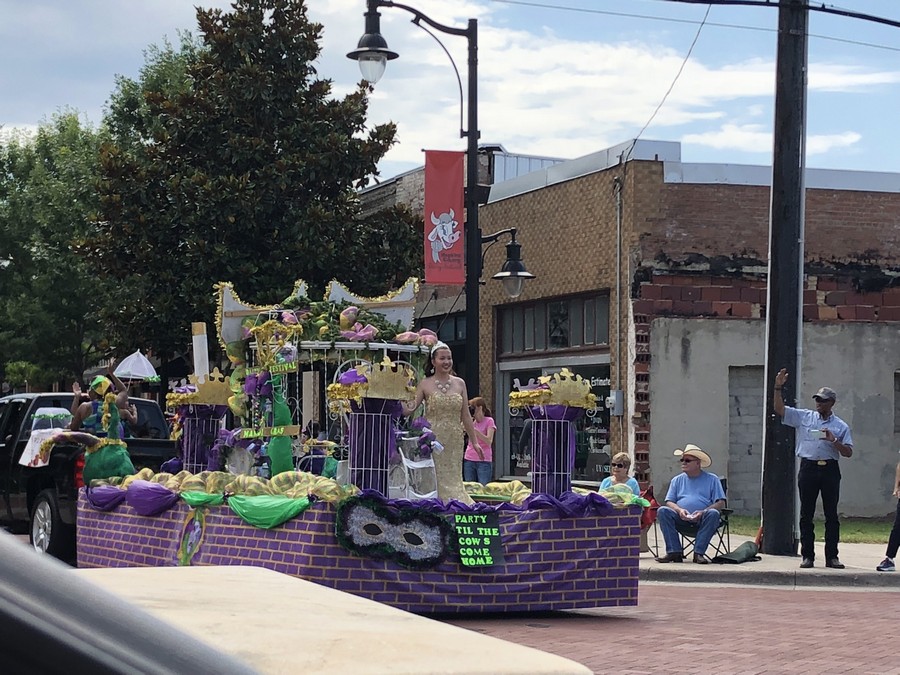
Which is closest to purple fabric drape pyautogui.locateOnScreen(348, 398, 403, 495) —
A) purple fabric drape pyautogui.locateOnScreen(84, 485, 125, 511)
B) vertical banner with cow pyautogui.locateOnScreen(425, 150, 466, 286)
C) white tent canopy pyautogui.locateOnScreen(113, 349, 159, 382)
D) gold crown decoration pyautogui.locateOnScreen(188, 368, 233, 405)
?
purple fabric drape pyautogui.locateOnScreen(84, 485, 125, 511)

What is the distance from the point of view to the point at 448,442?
1294 cm

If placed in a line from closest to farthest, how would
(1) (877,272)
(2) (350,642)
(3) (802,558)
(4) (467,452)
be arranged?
1. (2) (350,642)
2. (3) (802,558)
3. (4) (467,452)
4. (1) (877,272)

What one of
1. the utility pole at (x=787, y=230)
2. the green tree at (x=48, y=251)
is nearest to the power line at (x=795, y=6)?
the utility pole at (x=787, y=230)

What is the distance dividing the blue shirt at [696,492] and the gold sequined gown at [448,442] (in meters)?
4.61

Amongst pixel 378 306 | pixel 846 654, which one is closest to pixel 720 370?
pixel 378 306

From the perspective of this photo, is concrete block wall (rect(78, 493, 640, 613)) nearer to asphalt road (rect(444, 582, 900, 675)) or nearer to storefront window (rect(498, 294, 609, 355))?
asphalt road (rect(444, 582, 900, 675))

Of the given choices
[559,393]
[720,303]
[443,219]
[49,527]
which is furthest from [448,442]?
[720,303]

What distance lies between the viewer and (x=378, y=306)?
56.3ft

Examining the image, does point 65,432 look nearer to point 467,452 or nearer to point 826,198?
point 467,452

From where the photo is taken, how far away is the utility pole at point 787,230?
54.7 ft

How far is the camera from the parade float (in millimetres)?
11250

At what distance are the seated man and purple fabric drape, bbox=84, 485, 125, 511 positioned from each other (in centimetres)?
637

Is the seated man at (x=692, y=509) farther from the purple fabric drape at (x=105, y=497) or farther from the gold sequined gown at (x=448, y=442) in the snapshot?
the purple fabric drape at (x=105, y=497)

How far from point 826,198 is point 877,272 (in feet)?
5.30
